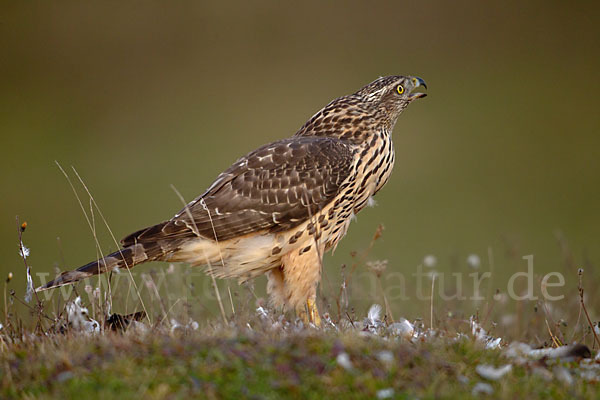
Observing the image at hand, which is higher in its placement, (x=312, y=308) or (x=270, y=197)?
(x=270, y=197)

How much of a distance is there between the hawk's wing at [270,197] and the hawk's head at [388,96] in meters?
0.75

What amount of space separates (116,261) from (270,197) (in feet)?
4.58

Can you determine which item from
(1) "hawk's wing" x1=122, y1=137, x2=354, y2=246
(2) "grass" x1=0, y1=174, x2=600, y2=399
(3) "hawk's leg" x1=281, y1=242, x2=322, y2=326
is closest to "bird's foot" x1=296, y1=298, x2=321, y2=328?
(3) "hawk's leg" x1=281, y1=242, x2=322, y2=326

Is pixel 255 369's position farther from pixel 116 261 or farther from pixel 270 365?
pixel 116 261

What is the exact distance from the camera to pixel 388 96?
725 cm

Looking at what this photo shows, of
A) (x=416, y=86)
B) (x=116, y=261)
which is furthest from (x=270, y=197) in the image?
(x=416, y=86)

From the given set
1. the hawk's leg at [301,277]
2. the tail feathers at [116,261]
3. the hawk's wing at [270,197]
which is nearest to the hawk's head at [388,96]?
the hawk's wing at [270,197]

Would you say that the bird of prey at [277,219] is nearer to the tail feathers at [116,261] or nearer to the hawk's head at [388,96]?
the tail feathers at [116,261]

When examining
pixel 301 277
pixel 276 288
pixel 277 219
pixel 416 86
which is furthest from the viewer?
pixel 416 86

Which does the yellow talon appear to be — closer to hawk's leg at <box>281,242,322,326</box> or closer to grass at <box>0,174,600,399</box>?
hawk's leg at <box>281,242,322,326</box>

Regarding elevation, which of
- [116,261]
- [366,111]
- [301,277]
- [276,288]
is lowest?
[276,288]

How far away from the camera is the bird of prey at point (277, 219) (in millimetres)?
6344

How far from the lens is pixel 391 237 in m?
17.7

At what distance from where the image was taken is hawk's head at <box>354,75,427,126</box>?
283 inches
